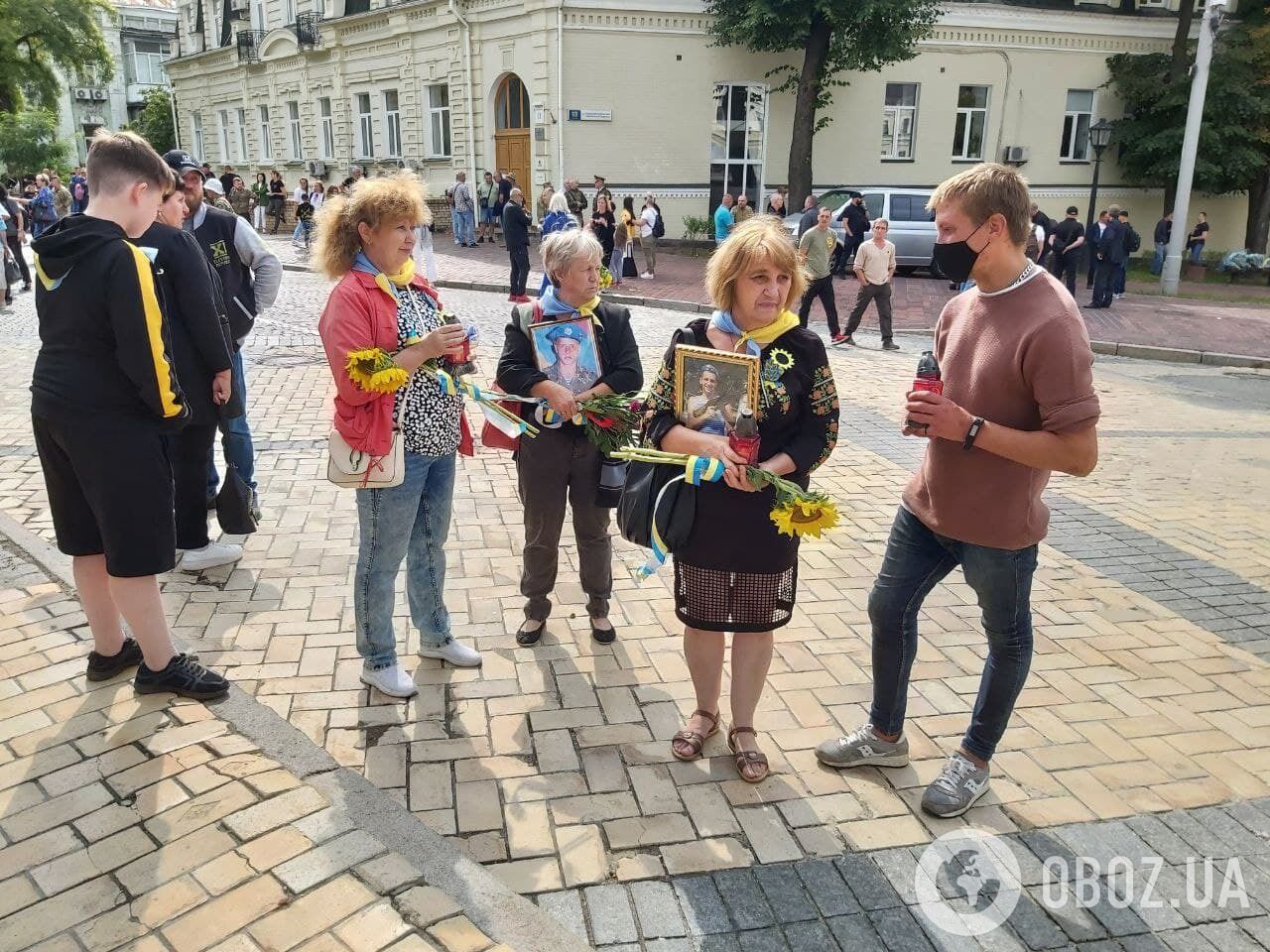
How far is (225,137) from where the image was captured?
1506 inches

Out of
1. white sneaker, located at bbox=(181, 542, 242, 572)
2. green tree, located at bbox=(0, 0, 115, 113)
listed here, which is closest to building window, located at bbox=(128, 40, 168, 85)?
green tree, located at bbox=(0, 0, 115, 113)

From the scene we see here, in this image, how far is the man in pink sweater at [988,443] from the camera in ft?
9.04

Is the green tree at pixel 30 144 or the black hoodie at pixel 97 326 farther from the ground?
the green tree at pixel 30 144

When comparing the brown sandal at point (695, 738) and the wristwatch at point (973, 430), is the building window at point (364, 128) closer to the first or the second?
the brown sandal at point (695, 738)

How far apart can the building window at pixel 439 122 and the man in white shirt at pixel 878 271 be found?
17.5m

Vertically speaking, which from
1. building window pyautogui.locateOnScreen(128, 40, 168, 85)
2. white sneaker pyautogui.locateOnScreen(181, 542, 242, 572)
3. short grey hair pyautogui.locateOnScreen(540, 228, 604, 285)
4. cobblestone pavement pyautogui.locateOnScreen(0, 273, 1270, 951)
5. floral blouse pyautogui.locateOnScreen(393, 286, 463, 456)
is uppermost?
building window pyautogui.locateOnScreen(128, 40, 168, 85)

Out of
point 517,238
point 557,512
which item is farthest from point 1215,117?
point 557,512

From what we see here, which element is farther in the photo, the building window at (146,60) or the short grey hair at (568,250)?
the building window at (146,60)

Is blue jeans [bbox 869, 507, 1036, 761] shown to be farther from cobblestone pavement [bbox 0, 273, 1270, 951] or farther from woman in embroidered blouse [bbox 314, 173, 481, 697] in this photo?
woman in embroidered blouse [bbox 314, 173, 481, 697]

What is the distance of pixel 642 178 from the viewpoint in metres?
24.0

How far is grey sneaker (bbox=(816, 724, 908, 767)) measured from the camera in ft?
11.2

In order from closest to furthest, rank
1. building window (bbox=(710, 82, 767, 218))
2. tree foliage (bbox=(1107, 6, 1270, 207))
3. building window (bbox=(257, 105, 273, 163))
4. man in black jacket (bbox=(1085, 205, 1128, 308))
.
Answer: man in black jacket (bbox=(1085, 205, 1128, 308)) < building window (bbox=(710, 82, 767, 218)) < tree foliage (bbox=(1107, 6, 1270, 207)) < building window (bbox=(257, 105, 273, 163))

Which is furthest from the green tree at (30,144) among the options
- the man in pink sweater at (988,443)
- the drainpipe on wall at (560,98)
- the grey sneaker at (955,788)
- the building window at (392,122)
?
the grey sneaker at (955,788)

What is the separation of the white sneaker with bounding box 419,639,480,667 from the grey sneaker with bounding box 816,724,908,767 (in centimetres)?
156
